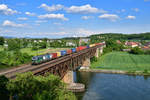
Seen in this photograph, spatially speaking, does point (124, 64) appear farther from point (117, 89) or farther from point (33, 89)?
point (33, 89)

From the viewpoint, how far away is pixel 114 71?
68375mm

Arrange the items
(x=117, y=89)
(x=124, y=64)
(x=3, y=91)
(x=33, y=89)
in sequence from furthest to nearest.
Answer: (x=124, y=64) → (x=117, y=89) → (x=33, y=89) → (x=3, y=91)

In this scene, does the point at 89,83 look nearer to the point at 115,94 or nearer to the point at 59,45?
the point at 115,94

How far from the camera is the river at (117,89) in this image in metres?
41.1

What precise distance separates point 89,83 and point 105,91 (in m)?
10.1

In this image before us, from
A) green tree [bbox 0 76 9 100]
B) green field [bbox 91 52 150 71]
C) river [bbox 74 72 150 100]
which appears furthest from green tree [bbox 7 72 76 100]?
green field [bbox 91 52 150 71]

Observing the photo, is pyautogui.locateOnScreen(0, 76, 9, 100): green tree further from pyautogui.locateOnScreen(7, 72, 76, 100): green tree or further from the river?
the river

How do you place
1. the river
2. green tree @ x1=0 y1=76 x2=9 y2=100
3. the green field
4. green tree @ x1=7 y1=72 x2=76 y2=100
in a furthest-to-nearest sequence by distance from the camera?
1. the green field
2. the river
3. green tree @ x1=7 y1=72 x2=76 y2=100
4. green tree @ x1=0 y1=76 x2=9 y2=100

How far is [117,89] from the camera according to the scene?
1842 inches

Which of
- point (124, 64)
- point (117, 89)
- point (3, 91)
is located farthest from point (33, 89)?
point (124, 64)

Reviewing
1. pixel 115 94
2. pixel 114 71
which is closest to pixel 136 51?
pixel 114 71

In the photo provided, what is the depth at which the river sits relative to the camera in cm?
4109

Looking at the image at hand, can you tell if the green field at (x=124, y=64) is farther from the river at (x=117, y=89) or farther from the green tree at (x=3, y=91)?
the green tree at (x=3, y=91)

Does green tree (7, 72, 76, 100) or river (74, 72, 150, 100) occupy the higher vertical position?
green tree (7, 72, 76, 100)
